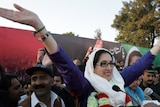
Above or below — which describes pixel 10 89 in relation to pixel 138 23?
below

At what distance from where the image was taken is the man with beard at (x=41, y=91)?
2664mm

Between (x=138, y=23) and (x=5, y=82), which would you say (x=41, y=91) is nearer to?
(x=5, y=82)

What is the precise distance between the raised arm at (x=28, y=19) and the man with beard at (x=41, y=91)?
0.82 metres

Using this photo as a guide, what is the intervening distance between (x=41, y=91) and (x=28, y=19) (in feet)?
3.25

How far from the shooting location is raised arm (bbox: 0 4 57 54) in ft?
6.09

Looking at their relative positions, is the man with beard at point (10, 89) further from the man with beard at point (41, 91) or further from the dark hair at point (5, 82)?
the man with beard at point (41, 91)

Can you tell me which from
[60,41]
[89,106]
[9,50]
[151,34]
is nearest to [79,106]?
[89,106]

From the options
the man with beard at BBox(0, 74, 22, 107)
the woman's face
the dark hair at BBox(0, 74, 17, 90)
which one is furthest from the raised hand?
the dark hair at BBox(0, 74, 17, 90)

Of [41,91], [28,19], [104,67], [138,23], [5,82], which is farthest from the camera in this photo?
[138,23]

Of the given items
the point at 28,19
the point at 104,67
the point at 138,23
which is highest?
the point at 138,23

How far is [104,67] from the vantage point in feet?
7.56

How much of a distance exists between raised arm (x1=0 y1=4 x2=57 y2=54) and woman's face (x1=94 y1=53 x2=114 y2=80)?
1.59 feet

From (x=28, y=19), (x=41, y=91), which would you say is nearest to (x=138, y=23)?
(x=41, y=91)

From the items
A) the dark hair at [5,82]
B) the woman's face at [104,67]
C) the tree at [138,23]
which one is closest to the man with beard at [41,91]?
the dark hair at [5,82]
